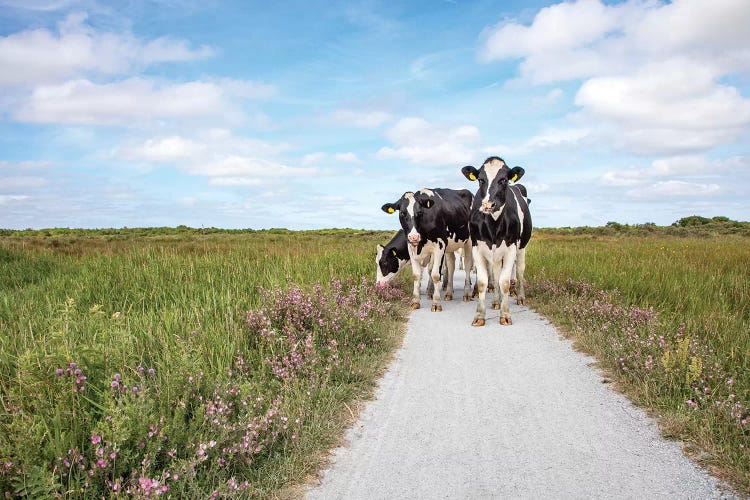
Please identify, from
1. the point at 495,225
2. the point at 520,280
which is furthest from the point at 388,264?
the point at 495,225

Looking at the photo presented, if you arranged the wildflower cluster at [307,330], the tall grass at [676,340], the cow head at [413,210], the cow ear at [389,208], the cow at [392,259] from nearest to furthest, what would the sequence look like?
the tall grass at [676,340] → the wildflower cluster at [307,330] → the cow head at [413,210] → the cow ear at [389,208] → the cow at [392,259]

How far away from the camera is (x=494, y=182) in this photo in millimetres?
8570

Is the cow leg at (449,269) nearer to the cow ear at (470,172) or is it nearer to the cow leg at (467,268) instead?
the cow leg at (467,268)

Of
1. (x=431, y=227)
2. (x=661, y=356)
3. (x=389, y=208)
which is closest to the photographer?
(x=661, y=356)

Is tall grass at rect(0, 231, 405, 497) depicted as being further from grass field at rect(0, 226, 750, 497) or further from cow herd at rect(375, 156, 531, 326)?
cow herd at rect(375, 156, 531, 326)

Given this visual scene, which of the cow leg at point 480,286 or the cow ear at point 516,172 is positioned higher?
the cow ear at point 516,172

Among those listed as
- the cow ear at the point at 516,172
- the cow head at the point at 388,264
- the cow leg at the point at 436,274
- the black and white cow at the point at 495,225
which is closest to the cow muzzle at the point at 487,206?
the black and white cow at the point at 495,225

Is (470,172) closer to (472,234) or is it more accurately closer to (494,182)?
(494,182)

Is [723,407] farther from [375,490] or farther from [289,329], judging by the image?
[289,329]

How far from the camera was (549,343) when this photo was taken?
24.4 feet

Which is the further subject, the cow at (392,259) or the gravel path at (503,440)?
the cow at (392,259)

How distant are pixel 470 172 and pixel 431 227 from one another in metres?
1.89

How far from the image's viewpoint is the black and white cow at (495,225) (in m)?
8.61

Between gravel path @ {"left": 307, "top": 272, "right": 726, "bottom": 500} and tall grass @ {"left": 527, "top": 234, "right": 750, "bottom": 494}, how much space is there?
0.80ft
